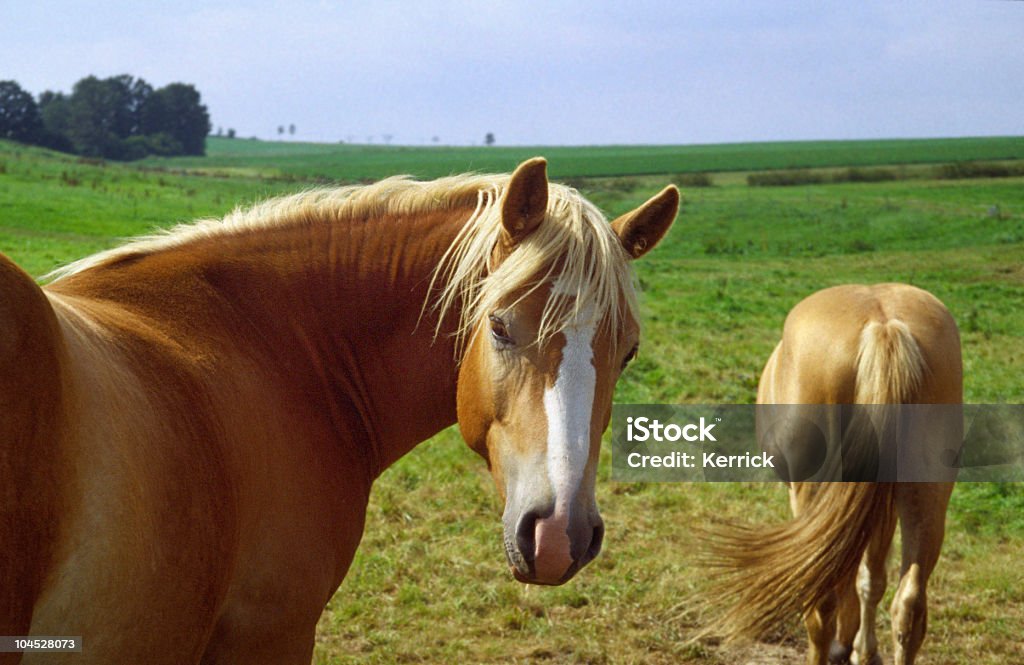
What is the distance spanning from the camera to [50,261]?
1001 cm

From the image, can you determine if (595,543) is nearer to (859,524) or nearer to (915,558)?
(859,524)

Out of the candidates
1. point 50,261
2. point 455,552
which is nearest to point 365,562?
point 455,552

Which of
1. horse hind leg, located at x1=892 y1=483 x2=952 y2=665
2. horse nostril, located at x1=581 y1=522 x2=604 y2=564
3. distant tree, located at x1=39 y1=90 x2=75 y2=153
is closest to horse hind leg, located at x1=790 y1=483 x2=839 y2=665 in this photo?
horse hind leg, located at x1=892 y1=483 x2=952 y2=665

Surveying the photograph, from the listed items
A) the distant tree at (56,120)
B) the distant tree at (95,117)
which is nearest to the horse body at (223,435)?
the distant tree at (56,120)

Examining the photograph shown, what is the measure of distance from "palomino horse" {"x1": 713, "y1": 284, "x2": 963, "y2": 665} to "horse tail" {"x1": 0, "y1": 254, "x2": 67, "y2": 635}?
3.10 metres

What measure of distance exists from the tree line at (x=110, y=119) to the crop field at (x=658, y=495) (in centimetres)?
420

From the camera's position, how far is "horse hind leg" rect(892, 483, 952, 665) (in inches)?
153

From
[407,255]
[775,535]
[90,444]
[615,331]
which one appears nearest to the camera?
[90,444]

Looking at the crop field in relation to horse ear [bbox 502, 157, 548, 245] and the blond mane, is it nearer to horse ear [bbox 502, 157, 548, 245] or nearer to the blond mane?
the blond mane

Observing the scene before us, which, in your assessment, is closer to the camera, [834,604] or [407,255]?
[407,255]

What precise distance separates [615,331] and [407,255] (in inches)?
30.3

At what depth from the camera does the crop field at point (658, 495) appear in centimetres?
453

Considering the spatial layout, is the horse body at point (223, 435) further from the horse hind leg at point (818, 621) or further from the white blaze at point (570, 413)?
the horse hind leg at point (818, 621)

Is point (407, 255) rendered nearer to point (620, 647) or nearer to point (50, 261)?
point (620, 647)
